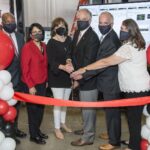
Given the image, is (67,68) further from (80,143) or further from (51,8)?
(51,8)

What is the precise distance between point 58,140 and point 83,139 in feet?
1.33

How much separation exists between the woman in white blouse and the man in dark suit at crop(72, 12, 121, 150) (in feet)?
0.41

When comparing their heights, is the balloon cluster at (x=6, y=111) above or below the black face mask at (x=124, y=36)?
below

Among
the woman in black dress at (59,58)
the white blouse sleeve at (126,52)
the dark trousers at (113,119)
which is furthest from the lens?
the woman in black dress at (59,58)

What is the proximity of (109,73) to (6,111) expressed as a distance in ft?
3.87

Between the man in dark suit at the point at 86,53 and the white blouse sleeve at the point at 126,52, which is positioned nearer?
the white blouse sleeve at the point at 126,52

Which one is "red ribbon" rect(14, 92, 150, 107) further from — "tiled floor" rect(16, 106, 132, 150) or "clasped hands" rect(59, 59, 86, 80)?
"tiled floor" rect(16, 106, 132, 150)

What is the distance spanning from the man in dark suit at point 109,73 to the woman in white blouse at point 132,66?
0.12 m

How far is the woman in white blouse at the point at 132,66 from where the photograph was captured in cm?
352

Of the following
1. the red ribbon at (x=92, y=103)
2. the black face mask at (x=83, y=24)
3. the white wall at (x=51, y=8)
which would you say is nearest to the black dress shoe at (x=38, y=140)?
the red ribbon at (x=92, y=103)

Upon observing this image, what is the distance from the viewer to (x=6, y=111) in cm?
344

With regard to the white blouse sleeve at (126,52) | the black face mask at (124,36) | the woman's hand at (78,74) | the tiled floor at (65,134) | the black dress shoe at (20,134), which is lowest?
the tiled floor at (65,134)

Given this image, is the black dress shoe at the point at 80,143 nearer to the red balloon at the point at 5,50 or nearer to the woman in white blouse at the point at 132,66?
the woman in white blouse at the point at 132,66

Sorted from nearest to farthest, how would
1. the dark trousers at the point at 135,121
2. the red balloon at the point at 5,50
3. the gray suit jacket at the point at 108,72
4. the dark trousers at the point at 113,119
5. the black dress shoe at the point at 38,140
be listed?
the red balloon at the point at 5,50
the dark trousers at the point at 135,121
the gray suit jacket at the point at 108,72
the dark trousers at the point at 113,119
the black dress shoe at the point at 38,140
